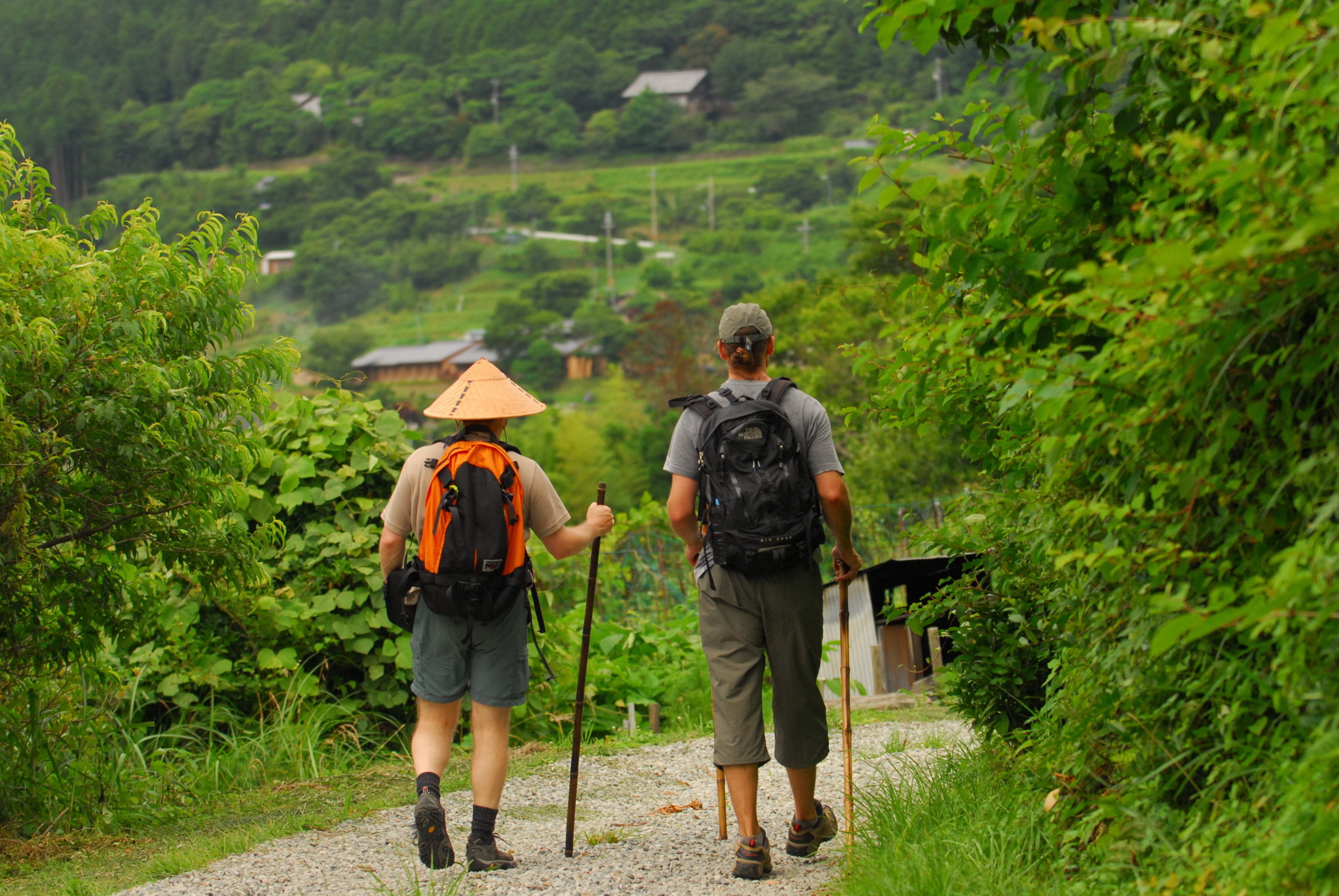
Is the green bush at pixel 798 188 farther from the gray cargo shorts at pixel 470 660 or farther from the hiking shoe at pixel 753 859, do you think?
the hiking shoe at pixel 753 859

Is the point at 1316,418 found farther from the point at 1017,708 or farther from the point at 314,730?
the point at 314,730

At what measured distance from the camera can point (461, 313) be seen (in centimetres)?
12206

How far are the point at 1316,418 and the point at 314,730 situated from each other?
5.20 meters

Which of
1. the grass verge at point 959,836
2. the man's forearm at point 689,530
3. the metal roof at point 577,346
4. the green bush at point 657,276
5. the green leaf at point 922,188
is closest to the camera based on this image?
the green leaf at point 922,188

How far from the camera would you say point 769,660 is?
432cm

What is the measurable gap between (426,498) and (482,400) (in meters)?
0.41

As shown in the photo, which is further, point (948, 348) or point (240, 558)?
point (240, 558)

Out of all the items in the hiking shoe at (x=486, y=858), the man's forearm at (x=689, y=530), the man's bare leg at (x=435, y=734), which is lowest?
the hiking shoe at (x=486, y=858)

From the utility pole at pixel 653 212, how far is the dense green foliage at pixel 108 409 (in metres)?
130

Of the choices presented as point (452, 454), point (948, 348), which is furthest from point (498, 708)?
point (948, 348)

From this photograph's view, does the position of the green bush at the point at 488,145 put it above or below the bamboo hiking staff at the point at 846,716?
above

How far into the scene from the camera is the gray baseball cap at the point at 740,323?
14.4 ft

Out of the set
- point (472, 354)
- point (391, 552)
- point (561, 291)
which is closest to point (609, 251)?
point (561, 291)

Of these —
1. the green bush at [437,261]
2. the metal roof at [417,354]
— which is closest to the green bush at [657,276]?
the metal roof at [417,354]
